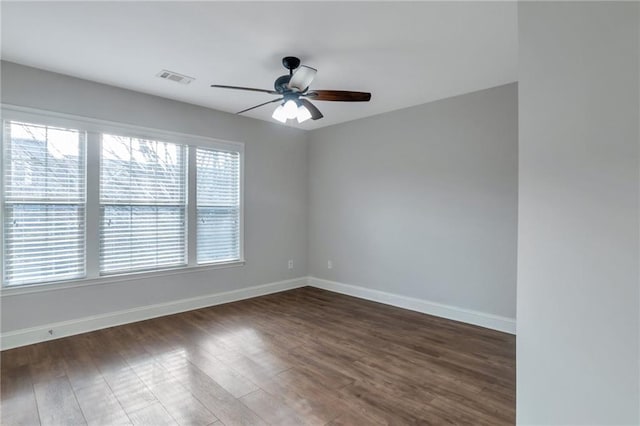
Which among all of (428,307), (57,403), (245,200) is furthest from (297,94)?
(428,307)

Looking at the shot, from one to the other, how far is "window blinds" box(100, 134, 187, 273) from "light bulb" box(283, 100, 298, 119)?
1.85 metres

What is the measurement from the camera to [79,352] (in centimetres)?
283

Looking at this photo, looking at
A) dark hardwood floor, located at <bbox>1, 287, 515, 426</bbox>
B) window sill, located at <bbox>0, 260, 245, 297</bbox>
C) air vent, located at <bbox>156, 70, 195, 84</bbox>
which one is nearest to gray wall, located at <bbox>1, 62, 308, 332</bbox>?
window sill, located at <bbox>0, 260, 245, 297</bbox>

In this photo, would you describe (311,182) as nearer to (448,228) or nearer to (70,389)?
(448,228)

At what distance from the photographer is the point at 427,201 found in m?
4.01

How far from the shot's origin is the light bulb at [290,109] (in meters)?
2.84

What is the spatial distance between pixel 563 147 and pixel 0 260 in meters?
4.38

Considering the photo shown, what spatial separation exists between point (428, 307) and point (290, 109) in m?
2.93

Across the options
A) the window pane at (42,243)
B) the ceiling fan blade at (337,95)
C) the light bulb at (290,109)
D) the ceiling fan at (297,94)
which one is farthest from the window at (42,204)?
the ceiling fan blade at (337,95)

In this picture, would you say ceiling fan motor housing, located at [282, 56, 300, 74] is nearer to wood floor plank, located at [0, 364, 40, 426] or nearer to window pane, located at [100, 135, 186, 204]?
window pane, located at [100, 135, 186, 204]

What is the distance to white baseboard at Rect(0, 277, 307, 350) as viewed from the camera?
294 centimetres

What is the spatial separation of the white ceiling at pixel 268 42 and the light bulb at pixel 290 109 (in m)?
0.41

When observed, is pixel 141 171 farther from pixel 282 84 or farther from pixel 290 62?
pixel 290 62

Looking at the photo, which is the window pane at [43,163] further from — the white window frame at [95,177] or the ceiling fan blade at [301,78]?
the ceiling fan blade at [301,78]
